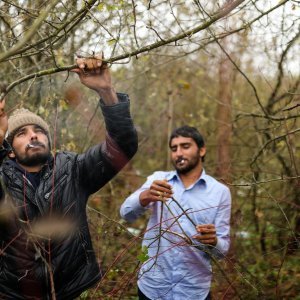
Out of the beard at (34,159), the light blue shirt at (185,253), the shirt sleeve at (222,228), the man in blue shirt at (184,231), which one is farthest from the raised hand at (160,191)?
the beard at (34,159)

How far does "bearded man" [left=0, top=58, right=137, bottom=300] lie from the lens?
111 inches

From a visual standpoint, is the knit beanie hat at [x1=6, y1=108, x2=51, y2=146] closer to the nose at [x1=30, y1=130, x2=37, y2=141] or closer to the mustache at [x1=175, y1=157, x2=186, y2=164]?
the nose at [x1=30, y1=130, x2=37, y2=141]

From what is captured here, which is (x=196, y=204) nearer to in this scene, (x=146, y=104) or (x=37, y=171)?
(x=37, y=171)

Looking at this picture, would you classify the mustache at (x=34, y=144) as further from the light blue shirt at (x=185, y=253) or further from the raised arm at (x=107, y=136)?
the light blue shirt at (x=185, y=253)

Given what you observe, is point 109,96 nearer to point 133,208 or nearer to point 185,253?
point 133,208

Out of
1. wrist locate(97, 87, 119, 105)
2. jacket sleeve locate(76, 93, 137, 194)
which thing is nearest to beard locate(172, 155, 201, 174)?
jacket sleeve locate(76, 93, 137, 194)

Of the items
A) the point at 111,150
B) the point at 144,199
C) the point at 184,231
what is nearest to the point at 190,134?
the point at 144,199

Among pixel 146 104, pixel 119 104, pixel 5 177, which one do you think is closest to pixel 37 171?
pixel 5 177

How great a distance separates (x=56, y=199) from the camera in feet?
9.78

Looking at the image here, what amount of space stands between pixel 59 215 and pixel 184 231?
91 cm

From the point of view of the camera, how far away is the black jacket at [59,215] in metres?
2.82

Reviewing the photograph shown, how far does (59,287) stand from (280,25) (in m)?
3.23

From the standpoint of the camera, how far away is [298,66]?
5730 mm

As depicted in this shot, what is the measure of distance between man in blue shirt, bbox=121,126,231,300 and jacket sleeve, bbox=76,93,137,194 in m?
0.35
